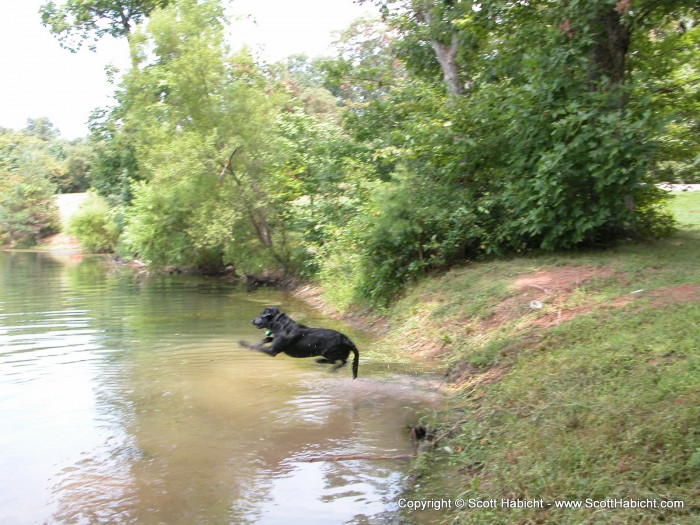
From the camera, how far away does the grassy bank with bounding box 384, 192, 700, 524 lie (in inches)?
185

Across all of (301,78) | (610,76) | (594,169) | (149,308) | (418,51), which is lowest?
(149,308)

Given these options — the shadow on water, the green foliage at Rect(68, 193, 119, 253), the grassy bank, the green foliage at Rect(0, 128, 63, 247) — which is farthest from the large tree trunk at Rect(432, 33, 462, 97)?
the green foliage at Rect(0, 128, 63, 247)

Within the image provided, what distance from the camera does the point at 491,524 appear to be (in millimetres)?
4789

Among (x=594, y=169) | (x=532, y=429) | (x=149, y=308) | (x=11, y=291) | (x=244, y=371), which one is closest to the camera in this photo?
(x=532, y=429)

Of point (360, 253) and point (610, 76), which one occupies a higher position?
point (610, 76)

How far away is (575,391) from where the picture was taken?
6.22m

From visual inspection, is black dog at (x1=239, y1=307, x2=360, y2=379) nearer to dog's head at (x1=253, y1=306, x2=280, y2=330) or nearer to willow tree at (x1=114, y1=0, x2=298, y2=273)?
dog's head at (x1=253, y1=306, x2=280, y2=330)

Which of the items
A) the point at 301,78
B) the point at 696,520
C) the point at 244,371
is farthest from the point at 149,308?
the point at 301,78

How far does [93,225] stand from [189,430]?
42.0 metres

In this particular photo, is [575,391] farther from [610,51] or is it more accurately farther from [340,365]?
[610,51]

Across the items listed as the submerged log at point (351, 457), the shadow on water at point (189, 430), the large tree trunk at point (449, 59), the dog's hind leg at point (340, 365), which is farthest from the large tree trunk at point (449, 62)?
the submerged log at point (351, 457)

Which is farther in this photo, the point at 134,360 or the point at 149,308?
the point at 149,308

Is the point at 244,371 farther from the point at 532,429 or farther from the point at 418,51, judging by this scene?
the point at 418,51

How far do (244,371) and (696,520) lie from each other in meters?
7.84
